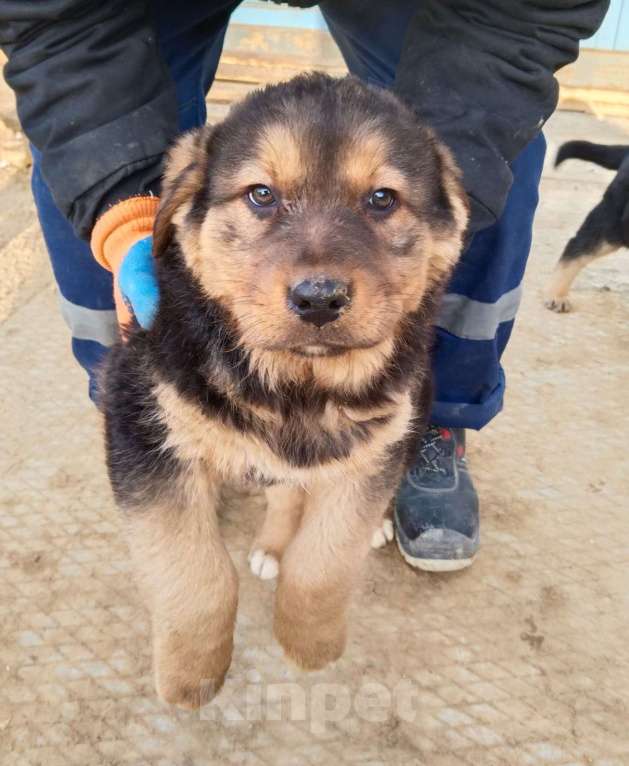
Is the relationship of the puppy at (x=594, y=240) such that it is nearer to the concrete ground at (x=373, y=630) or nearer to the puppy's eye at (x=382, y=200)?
the concrete ground at (x=373, y=630)

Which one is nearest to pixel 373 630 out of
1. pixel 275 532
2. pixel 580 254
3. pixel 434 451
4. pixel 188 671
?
pixel 275 532

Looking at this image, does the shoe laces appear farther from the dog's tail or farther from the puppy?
the dog's tail

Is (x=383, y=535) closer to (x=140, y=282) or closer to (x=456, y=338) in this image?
(x=456, y=338)

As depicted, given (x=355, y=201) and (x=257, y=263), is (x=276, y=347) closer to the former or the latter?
(x=257, y=263)

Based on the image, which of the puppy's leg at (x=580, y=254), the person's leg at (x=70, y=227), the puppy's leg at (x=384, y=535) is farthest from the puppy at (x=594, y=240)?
the person's leg at (x=70, y=227)

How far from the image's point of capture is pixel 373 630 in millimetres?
2041

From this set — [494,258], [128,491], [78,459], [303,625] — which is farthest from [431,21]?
[78,459]

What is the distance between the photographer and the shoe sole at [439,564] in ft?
7.24

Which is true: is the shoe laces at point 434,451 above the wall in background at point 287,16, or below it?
above

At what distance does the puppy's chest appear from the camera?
61.8 inches

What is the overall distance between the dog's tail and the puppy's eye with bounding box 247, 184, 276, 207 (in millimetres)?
3046

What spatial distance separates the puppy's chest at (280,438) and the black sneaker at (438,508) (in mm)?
627

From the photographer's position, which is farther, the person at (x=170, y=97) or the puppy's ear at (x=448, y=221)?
the person at (x=170, y=97)

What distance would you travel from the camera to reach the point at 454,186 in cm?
172
